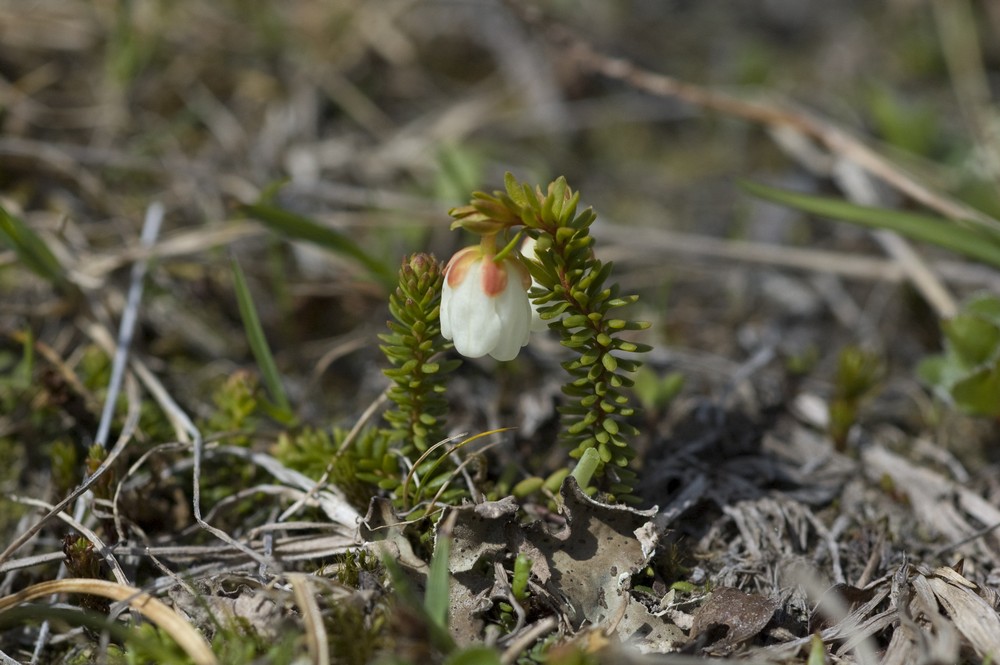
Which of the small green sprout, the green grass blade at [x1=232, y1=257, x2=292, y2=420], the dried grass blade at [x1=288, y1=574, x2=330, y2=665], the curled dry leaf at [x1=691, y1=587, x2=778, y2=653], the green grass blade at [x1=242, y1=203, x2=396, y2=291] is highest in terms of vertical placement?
the green grass blade at [x1=242, y1=203, x2=396, y2=291]

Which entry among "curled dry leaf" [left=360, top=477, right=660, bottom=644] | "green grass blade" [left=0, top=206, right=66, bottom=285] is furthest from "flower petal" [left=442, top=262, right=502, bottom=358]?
"green grass blade" [left=0, top=206, right=66, bottom=285]

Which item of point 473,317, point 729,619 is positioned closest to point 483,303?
point 473,317

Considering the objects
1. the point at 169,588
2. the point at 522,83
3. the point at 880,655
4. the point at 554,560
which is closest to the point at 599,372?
the point at 554,560

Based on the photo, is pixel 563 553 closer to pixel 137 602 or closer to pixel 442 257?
pixel 137 602

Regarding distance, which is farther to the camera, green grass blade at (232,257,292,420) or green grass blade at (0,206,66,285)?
green grass blade at (0,206,66,285)

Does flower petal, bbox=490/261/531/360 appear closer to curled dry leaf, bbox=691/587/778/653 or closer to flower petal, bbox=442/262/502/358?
flower petal, bbox=442/262/502/358
